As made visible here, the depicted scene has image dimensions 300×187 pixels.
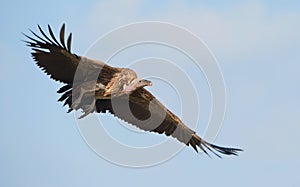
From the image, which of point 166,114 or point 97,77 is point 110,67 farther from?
point 166,114

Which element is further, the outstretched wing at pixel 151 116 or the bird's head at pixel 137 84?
the outstretched wing at pixel 151 116

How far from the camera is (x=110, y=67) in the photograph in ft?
91.4

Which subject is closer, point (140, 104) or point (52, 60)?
point (52, 60)

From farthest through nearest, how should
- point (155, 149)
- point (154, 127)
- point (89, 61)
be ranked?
point (154, 127), point (155, 149), point (89, 61)

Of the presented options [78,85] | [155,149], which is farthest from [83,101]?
[155,149]

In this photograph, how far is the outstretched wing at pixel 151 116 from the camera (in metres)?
29.7

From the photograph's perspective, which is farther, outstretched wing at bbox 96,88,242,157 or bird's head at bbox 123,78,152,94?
outstretched wing at bbox 96,88,242,157

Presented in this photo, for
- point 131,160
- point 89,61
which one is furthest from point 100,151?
point 89,61

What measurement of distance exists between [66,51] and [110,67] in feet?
4.20

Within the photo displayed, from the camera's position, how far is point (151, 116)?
3094 centimetres

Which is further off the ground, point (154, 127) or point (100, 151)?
point (154, 127)

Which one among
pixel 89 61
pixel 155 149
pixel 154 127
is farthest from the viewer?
pixel 154 127

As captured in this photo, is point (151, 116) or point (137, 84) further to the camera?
point (151, 116)

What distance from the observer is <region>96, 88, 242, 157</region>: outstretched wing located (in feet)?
97.3
